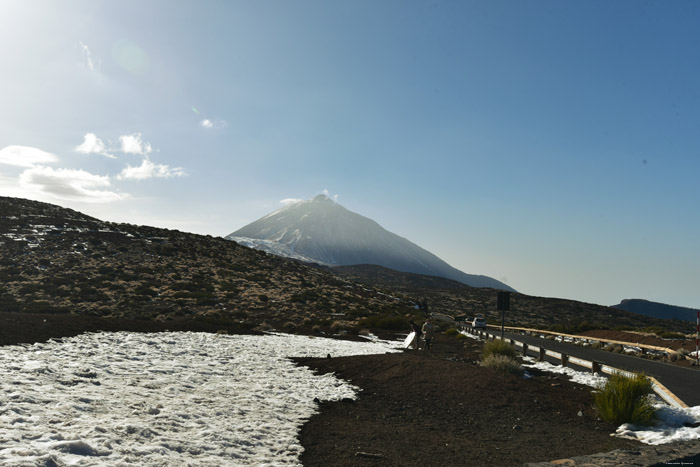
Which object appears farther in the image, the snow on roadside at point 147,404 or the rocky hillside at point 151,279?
the rocky hillside at point 151,279

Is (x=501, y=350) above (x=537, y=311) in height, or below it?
above

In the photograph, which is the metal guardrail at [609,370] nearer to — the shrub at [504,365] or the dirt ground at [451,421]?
the dirt ground at [451,421]

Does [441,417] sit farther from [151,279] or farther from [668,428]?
[151,279]

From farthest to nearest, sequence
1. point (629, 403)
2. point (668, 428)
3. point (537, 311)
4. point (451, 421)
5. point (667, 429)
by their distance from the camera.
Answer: point (537, 311) → point (451, 421) → point (629, 403) → point (668, 428) → point (667, 429)

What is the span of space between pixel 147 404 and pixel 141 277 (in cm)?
3885

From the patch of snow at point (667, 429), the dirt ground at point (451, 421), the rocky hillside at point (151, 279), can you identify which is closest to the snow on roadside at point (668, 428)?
the patch of snow at point (667, 429)

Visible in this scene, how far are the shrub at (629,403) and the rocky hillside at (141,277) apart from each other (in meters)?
26.4

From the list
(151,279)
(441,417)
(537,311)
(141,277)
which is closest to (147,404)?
(441,417)

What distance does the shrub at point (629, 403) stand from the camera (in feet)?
31.4

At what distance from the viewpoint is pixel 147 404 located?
908cm

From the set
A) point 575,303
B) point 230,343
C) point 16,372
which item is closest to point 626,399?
point 16,372

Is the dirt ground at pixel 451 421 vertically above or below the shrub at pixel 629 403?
below

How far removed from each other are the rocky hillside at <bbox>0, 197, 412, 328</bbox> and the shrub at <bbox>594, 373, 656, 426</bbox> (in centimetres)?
2645

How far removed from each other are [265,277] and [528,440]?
48.4m
